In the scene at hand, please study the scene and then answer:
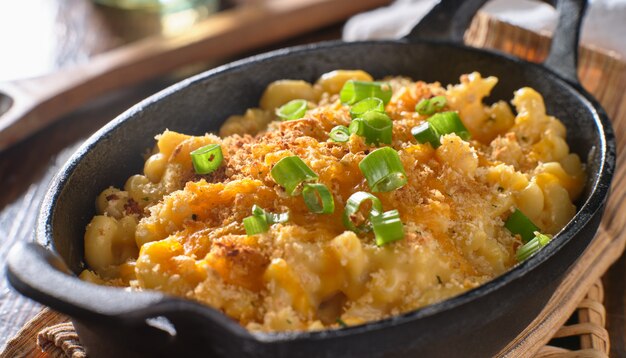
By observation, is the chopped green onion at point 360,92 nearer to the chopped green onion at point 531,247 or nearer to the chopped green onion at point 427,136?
the chopped green onion at point 427,136

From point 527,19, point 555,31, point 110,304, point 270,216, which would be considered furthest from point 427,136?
point 527,19

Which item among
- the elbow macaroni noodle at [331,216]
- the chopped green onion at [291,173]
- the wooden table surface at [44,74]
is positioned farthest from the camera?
the wooden table surface at [44,74]

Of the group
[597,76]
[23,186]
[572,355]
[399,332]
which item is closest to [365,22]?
[597,76]

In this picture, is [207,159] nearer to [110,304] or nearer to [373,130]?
[373,130]

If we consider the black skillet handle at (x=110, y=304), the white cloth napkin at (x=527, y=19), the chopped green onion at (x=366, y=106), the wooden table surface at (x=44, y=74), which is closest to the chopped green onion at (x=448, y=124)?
the chopped green onion at (x=366, y=106)

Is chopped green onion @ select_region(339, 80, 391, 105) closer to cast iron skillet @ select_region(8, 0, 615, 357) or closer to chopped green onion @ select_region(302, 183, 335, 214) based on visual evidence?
cast iron skillet @ select_region(8, 0, 615, 357)

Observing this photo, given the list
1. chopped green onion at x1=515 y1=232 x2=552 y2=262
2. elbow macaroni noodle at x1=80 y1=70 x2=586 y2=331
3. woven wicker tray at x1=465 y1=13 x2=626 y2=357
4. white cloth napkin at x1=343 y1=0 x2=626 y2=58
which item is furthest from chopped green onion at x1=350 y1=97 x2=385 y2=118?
white cloth napkin at x1=343 y1=0 x2=626 y2=58

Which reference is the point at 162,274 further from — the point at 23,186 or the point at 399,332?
the point at 23,186
